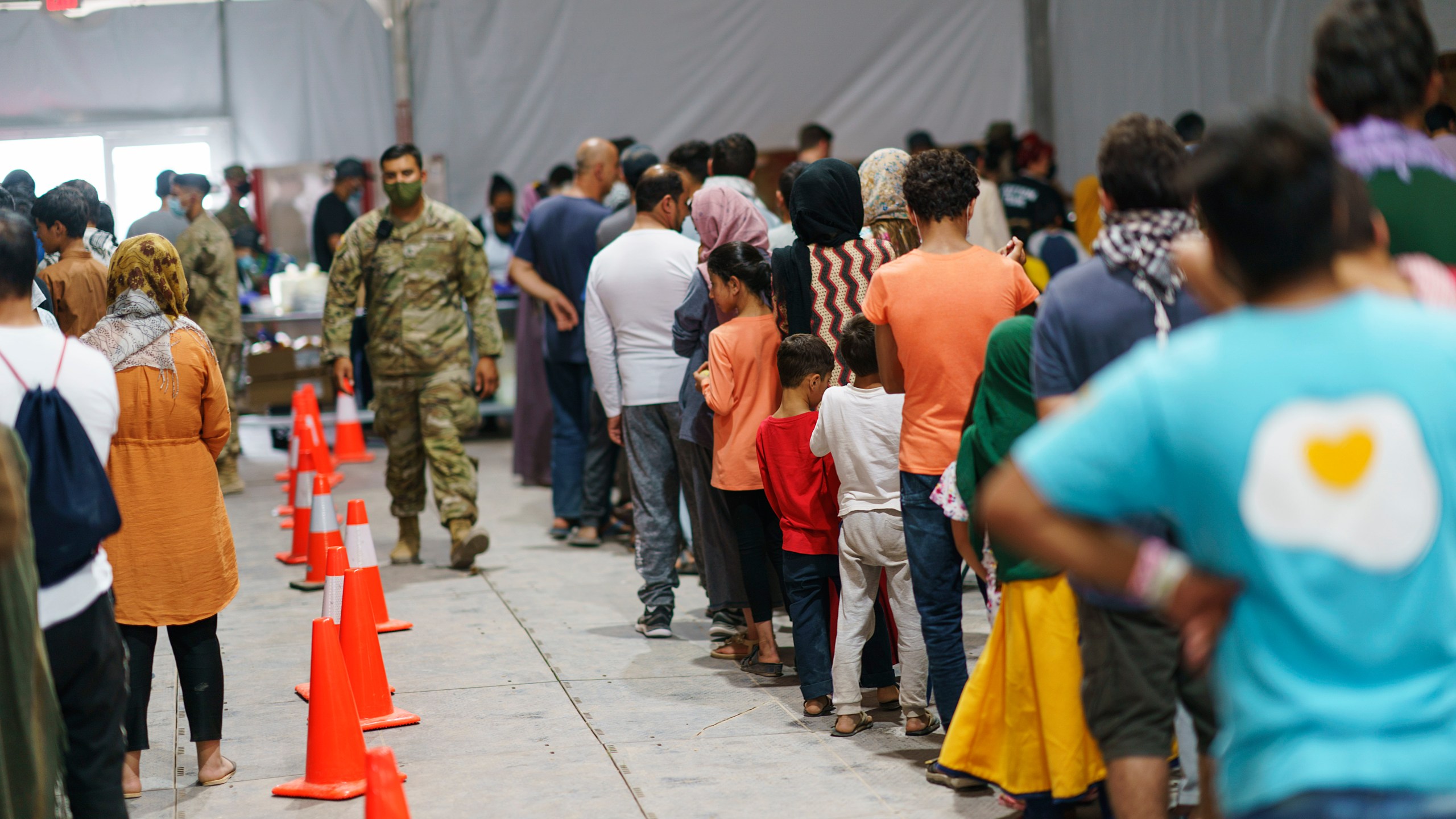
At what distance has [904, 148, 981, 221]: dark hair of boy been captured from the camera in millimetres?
4156

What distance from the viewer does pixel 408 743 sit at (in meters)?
4.71

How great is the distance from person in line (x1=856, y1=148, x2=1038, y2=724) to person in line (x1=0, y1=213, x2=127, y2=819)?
2.17 meters

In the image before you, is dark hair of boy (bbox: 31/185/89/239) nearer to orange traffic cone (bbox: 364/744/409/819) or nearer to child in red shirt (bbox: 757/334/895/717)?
child in red shirt (bbox: 757/334/895/717)

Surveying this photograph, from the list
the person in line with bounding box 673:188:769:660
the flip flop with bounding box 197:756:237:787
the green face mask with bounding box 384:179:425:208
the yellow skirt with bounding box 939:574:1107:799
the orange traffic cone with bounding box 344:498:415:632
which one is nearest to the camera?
the yellow skirt with bounding box 939:574:1107:799

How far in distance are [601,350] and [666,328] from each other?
1.22 feet

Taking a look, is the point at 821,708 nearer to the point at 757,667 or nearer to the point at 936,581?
the point at 757,667

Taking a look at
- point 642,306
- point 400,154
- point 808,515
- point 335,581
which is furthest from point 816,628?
point 400,154

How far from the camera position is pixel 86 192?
623cm

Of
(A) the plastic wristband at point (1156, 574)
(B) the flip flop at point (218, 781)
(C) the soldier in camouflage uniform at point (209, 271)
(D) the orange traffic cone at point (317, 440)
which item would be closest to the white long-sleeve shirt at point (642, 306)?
(B) the flip flop at point (218, 781)

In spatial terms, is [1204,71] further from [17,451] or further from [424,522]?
[17,451]

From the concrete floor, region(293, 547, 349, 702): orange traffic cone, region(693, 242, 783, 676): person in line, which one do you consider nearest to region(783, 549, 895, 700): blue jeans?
the concrete floor

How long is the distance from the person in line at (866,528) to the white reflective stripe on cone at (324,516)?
3008mm

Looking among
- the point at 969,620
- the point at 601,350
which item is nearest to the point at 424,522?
the point at 601,350

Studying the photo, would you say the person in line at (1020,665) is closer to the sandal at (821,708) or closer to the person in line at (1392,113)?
the person in line at (1392,113)
